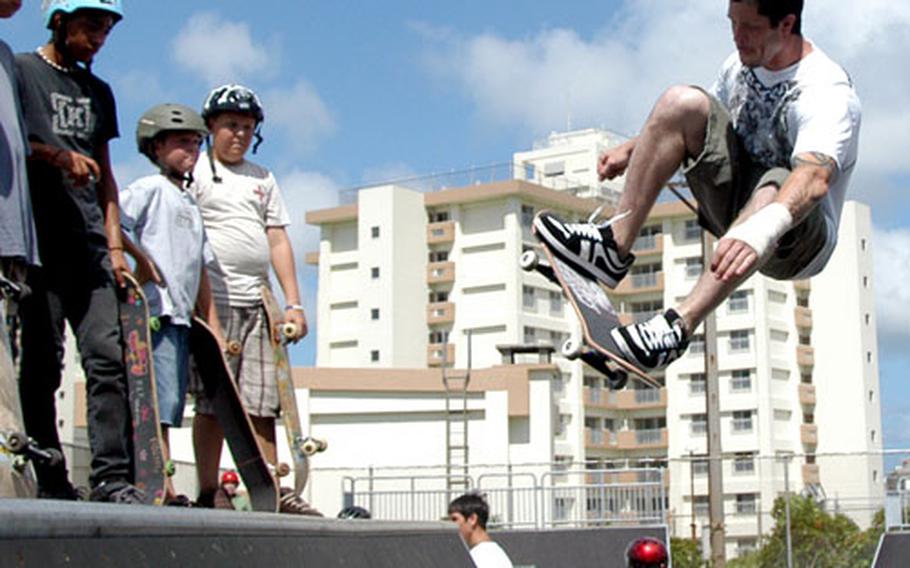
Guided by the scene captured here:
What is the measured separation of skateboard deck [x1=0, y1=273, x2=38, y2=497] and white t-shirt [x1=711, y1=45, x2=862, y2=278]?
2662 millimetres

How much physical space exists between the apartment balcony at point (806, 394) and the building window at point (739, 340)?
526cm

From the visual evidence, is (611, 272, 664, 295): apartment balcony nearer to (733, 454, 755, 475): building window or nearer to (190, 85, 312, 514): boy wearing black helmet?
(733, 454, 755, 475): building window

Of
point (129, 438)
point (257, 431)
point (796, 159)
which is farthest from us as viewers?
point (257, 431)

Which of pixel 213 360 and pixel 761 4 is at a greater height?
pixel 761 4

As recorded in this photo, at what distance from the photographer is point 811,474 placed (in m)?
22.0

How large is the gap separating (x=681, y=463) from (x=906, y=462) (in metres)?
4.46

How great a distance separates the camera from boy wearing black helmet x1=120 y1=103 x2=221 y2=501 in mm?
6254

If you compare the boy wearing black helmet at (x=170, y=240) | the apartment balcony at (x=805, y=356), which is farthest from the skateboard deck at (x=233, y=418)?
the apartment balcony at (x=805, y=356)

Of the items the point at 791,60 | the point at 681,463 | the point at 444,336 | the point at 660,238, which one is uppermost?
the point at 660,238

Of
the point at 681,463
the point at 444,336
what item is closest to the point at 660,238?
the point at 444,336

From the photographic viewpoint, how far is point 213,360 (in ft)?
21.7

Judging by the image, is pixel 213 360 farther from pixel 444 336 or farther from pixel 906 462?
pixel 444 336

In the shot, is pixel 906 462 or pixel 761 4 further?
pixel 906 462

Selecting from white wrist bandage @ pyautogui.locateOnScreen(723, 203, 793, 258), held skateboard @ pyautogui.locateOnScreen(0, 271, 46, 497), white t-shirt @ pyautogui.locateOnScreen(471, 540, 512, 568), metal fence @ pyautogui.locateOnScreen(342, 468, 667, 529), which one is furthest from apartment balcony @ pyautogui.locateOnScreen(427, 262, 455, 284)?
held skateboard @ pyautogui.locateOnScreen(0, 271, 46, 497)
